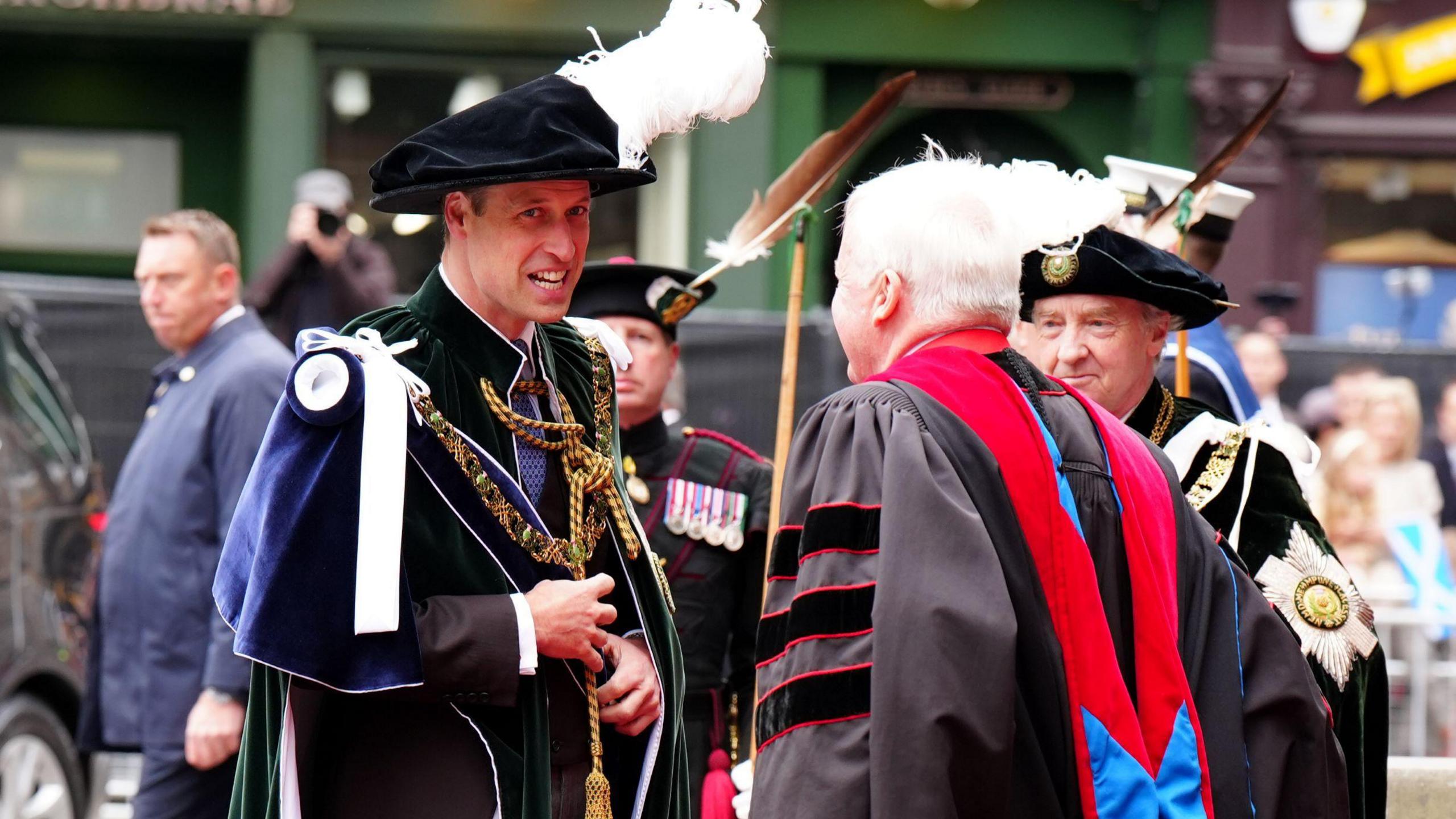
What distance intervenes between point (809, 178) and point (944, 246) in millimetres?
1660

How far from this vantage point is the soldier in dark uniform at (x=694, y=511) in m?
4.76

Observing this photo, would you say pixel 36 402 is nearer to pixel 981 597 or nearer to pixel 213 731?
pixel 213 731

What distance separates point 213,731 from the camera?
501 cm

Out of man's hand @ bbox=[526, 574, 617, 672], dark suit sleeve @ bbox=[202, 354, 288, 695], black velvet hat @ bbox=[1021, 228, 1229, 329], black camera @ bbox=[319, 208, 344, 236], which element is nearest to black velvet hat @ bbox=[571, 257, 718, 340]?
dark suit sleeve @ bbox=[202, 354, 288, 695]

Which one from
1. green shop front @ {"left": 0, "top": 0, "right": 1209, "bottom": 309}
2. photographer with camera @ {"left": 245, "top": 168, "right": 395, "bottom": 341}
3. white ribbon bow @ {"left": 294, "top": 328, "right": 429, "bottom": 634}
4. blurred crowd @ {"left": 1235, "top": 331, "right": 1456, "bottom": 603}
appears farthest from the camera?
green shop front @ {"left": 0, "top": 0, "right": 1209, "bottom": 309}

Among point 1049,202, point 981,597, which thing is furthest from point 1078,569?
point 1049,202

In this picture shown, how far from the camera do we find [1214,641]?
317 centimetres

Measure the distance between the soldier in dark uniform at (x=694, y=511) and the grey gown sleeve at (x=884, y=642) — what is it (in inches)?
70.5

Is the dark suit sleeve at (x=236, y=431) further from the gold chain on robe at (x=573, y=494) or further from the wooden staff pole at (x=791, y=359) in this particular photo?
the gold chain on robe at (x=573, y=494)

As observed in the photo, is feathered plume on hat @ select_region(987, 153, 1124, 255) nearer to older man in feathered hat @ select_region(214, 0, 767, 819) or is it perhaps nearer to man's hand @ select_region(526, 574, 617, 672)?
older man in feathered hat @ select_region(214, 0, 767, 819)

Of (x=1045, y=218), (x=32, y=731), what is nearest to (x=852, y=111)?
(x=32, y=731)

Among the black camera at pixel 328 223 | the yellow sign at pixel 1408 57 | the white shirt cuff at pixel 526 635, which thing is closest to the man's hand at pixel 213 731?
the white shirt cuff at pixel 526 635

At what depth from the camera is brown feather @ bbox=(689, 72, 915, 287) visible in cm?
452

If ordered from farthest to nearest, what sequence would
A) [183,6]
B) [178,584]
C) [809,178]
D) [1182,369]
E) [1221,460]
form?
[183,6] → [178,584] → [1182,369] → [809,178] → [1221,460]
